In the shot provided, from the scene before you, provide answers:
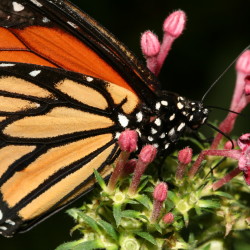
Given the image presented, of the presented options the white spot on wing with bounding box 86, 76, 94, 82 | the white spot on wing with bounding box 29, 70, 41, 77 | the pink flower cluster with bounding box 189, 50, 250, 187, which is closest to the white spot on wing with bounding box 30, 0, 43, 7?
the white spot on wing with bounding box 29, 70, 41, 77

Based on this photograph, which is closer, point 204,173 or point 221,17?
point 204,173

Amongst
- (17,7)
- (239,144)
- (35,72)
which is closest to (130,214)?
(239,144)

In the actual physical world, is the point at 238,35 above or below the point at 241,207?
above

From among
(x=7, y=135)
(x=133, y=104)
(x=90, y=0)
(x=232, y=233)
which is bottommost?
(x=232, y=233)

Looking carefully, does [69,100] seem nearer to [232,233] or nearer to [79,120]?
[79,120]

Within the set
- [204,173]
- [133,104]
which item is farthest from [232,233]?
[133,104]

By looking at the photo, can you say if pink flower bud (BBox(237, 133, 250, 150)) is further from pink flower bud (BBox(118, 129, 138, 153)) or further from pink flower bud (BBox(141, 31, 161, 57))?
pink flower bud (BBox(141, 31, 161, 57))

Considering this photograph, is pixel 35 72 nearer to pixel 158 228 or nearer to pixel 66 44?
pixel 66 44
